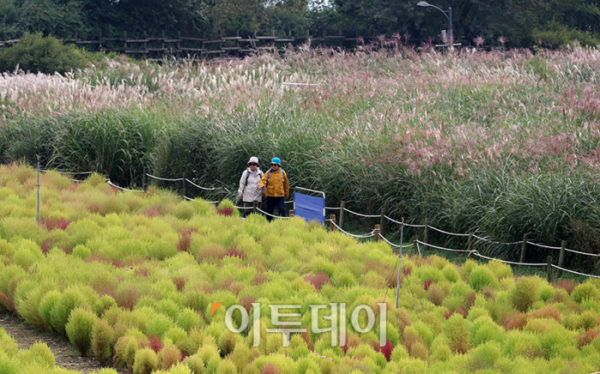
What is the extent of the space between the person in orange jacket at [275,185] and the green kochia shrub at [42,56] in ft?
56.8

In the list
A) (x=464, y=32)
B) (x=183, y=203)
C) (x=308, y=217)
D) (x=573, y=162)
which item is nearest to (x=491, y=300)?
(x=573, y=162)

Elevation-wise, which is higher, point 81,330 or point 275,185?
point 275,185

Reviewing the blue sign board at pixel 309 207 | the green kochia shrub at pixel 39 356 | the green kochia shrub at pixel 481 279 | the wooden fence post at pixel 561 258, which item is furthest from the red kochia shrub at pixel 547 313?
the green kochia shrub at pixel 39 356

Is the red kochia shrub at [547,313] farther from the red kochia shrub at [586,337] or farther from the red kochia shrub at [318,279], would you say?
the red kochia shrub at [318,279]

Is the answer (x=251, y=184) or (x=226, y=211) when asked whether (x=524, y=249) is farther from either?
(x=226, y=211)

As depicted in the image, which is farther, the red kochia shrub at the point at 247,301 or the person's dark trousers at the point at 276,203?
the person's dark trousers at the point at 276,203

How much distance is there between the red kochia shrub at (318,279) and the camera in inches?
263

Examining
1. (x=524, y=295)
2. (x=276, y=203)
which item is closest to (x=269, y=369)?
(x=524, y=295)

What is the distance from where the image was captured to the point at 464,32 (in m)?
34.6

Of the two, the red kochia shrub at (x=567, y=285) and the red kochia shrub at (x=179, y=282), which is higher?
the red kochia shrub at (x=567, y=285)

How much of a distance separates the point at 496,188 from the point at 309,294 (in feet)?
11.8

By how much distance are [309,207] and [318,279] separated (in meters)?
2.82

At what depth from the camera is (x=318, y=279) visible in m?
6.81

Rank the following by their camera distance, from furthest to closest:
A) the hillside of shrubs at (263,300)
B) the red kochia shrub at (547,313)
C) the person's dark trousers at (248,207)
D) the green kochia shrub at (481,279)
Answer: the person's dark trousers at (248,207) < the green kochia shrub at (481,279) < the red kochia shrub at (547,313) < the hillside of shrubs at (263,300)
